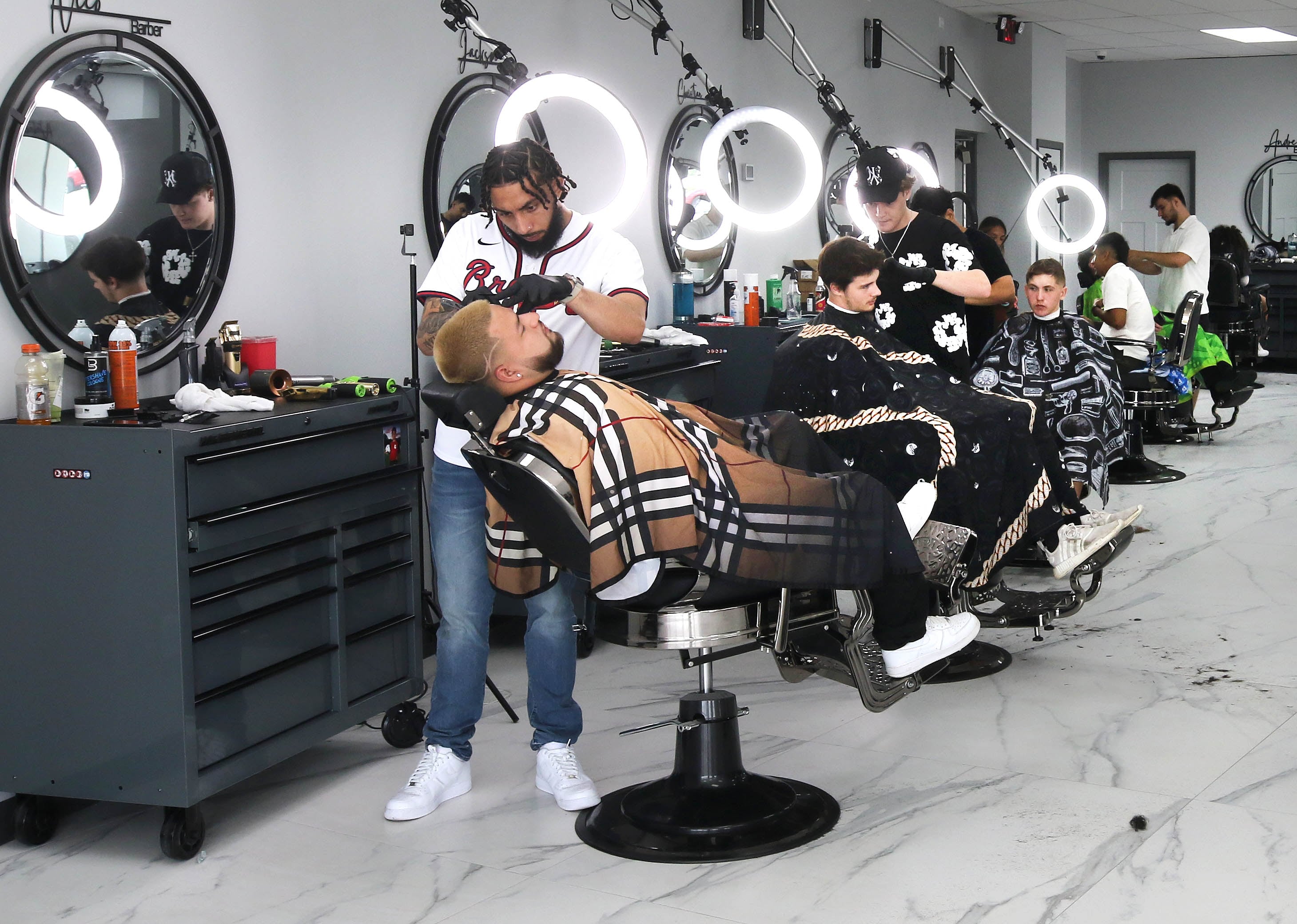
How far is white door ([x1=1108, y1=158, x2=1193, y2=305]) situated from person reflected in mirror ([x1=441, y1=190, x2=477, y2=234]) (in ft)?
27.2

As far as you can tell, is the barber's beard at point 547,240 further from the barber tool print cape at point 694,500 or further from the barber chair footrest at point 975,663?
the barber chair footrest at point 975,663

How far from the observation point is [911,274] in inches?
131

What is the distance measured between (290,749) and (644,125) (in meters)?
2.79

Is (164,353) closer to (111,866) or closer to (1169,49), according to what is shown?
(111,866)

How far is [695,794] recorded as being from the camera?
2.48 m

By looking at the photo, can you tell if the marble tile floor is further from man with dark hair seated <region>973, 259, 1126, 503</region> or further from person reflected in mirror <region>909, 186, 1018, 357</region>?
person reflected in mirror <region>909, 186, 1018, 357</region>

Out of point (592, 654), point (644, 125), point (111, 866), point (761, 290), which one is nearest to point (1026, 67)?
point (761, 290)

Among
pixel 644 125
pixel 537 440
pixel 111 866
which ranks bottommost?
pixel 111 866

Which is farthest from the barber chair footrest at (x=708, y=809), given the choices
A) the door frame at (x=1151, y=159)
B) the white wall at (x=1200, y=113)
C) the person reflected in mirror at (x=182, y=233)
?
the door frame at (x=1151, y=159)

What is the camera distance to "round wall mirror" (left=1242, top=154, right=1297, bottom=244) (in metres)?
10.5

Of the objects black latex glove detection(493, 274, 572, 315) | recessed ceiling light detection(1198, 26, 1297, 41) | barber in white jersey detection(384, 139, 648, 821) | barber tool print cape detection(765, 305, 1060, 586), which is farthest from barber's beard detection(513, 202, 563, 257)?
recessed ceiling light detection(1198, 26, 1297, 41)

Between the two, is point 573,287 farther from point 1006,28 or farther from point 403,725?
point 1006,28

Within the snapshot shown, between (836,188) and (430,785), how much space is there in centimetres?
410

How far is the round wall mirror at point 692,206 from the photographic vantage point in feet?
15.9
